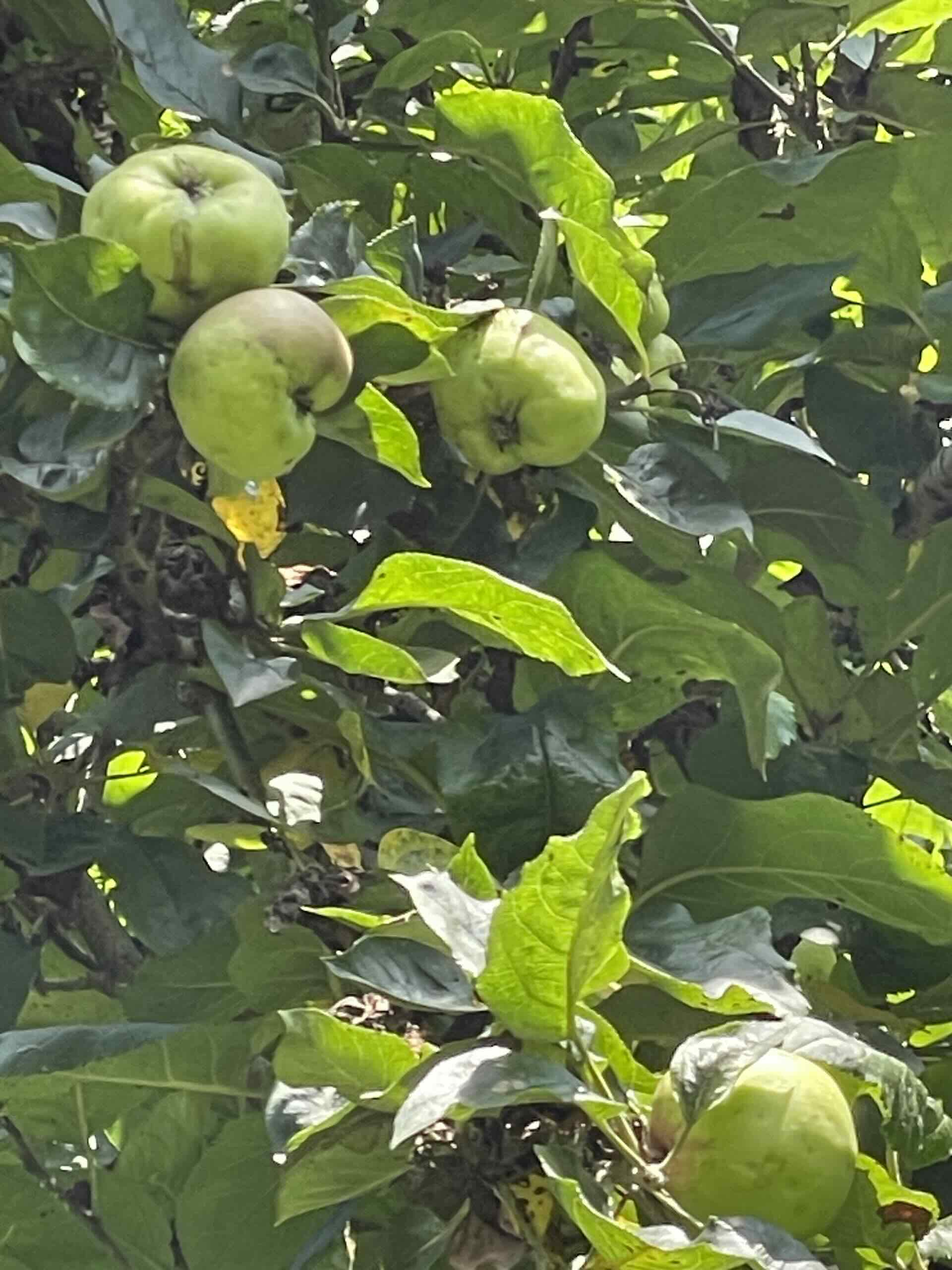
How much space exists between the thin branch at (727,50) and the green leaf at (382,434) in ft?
1.40

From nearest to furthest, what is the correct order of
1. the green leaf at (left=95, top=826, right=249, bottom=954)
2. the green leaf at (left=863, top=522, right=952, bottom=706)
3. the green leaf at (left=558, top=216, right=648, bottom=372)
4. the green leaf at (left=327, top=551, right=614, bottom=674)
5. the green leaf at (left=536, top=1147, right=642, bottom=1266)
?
the green leaf at (left=536, top=1147, right=642, bottom=1266)
the green leaf at (left=327, top=551, right=614, bottom=674)
the green leaf at (left=558, top=216, right=648, bottom=372)
the green leaf at (left=95, top=826, right=249, bottom=954)
the green leaf at (left=863, top=522, right=952, bottom=706)

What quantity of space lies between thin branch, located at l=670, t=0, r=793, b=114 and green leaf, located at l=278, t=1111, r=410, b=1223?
69 centimetres

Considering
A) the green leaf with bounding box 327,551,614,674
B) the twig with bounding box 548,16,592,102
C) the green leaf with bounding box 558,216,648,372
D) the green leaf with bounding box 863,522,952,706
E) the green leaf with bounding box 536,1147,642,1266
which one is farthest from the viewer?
the twig with bounding box 548,16,592,102

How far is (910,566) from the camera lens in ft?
3.50

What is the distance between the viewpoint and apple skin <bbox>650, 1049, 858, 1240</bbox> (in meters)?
0.65

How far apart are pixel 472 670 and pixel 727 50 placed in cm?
43

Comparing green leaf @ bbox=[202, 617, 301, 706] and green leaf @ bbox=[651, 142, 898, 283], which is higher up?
green leaf @ bbox=[651, 142, 898, 283]

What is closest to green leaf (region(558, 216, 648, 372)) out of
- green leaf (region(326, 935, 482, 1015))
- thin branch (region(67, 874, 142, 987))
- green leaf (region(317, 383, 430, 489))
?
green leaf (region(317, 383, 430, 489))

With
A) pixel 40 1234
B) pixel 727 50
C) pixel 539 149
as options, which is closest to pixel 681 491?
pixel 539 149

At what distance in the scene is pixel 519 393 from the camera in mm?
787

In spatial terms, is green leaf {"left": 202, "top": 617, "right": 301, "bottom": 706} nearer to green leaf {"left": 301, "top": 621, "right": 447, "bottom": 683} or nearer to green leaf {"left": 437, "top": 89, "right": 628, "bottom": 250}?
green leaf {"left": 301, "top": 621, "right": 447, "bottom": 683}

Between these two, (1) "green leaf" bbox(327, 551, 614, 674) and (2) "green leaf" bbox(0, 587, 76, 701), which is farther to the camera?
(2) "green leaf" bbox(0, 587, 76, 701)

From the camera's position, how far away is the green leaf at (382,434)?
79 centimetres

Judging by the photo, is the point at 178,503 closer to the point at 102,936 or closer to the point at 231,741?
the point at 231,741
